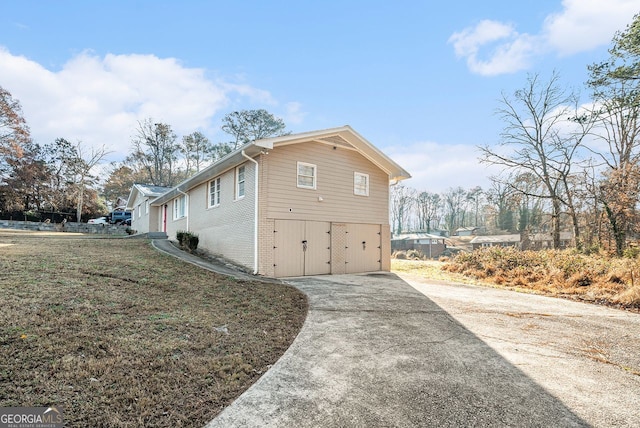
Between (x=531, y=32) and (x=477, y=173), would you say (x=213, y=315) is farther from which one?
(x=477, y=173)

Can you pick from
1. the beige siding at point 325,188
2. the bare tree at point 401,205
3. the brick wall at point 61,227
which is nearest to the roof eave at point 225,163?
the beige siding at point 325,188

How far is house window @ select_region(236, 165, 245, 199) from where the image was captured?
11016 mm

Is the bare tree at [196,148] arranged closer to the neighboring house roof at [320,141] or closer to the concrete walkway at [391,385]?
the neighboring house roof at [320,141]

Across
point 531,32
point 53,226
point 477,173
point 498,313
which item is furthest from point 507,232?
point 53,226

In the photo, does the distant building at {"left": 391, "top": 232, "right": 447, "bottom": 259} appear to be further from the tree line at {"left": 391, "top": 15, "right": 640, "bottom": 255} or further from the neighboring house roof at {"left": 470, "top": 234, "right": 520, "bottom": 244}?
the tree line at {"left": 391, "top": 15, "right": 640, "bottom": 255}

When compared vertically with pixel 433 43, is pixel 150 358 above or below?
below

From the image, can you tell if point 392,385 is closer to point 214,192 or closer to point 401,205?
point 214,192

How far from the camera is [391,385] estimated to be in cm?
332

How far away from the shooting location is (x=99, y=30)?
9961 millimetres

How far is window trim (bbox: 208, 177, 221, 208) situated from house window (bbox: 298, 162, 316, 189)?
157 inches

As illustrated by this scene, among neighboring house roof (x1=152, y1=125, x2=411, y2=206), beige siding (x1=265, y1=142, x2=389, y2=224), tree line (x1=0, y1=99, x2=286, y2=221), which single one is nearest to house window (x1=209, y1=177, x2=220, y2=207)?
neighboring house roof (x1=152, y1=125, x2=411, y2=206)

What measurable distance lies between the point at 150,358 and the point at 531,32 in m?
13.1

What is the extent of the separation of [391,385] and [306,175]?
834cm

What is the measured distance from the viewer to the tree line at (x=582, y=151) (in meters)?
12.0
